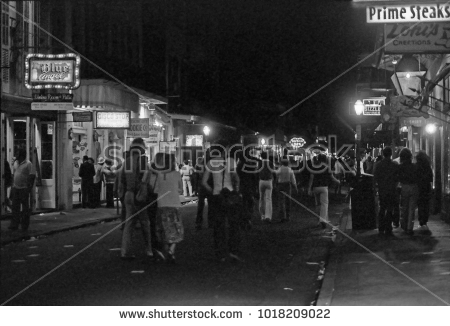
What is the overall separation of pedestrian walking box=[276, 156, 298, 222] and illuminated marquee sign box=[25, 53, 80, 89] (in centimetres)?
550

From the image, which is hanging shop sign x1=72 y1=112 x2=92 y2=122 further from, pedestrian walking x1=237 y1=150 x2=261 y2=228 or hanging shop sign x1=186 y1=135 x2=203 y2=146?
hanging shop sign x1=186 y1=135 x2=203 y2=146

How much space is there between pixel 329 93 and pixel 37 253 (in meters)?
81.4

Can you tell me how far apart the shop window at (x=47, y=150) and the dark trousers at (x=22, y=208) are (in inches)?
228

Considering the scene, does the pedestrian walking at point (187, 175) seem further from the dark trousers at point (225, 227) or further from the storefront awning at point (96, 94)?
the dark trousers at point (225, 227)

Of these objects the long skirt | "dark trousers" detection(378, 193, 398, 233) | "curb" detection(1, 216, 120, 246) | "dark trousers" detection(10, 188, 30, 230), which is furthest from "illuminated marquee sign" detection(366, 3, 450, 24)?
"dark trousers" detection(10, 188, 30, 230)

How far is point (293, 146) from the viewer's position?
6028 cm

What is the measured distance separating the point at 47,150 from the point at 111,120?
2.17 m

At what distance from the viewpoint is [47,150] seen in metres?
21.8

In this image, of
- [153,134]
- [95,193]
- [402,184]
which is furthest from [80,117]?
[402,184]

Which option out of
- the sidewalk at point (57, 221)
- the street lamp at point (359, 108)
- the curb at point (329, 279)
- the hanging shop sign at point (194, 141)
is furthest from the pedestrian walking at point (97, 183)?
the hanging shop sign at point (194, 141)

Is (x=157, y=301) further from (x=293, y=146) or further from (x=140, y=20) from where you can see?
(x=293, y=146)

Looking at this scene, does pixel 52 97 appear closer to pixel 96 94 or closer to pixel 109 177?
pixel 96 94

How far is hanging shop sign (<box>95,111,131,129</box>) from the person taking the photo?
888 inches
